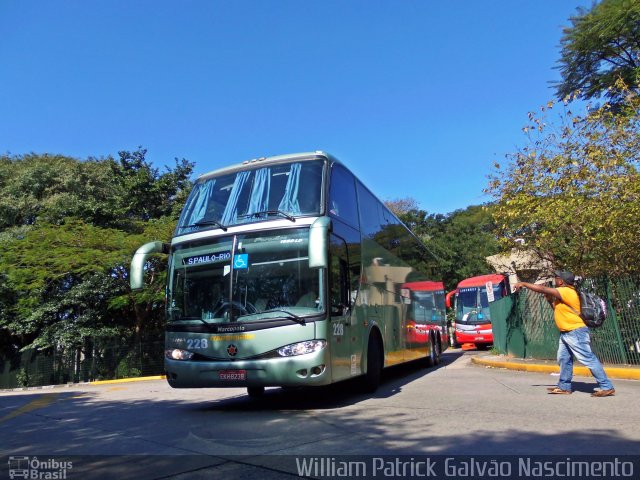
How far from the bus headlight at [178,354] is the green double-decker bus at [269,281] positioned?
0.06 ft

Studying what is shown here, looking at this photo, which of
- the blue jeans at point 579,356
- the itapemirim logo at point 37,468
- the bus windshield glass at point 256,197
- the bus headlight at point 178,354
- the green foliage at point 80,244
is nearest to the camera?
the itapemirim logo at point 37,468

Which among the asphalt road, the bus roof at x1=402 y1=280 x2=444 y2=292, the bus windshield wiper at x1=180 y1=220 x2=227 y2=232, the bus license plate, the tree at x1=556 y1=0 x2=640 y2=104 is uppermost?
the tree at x1=556 y1=0 x2=640 y2=104

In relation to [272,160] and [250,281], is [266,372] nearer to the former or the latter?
[250,281]

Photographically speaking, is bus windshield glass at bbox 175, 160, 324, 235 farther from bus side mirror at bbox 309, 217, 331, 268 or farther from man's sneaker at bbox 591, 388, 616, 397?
man's sneaker at bbox 591, 388, 616, 397

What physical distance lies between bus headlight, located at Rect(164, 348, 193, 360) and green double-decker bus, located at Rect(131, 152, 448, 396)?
0.06ft

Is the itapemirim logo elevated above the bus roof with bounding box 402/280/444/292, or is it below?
below

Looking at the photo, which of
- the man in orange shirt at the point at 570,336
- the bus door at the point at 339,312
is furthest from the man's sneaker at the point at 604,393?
the bus door at the point at 339,312

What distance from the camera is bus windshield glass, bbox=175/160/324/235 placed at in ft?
25.7

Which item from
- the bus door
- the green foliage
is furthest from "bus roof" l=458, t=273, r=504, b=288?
the bus door

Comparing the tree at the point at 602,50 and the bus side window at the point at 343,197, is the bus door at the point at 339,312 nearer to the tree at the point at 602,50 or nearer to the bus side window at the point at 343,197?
the bus side window at the point at 343,197

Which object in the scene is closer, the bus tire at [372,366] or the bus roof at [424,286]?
the bus tire at [372,366]

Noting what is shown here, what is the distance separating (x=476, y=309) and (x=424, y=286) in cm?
1337

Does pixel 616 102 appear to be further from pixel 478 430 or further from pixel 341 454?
pixel 341 454

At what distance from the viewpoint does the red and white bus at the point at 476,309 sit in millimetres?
26750
